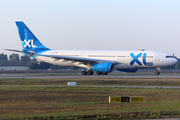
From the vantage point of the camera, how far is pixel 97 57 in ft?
193

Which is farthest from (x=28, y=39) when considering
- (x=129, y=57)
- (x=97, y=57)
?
(x=129, y=57)

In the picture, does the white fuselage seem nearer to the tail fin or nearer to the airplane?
the airplane

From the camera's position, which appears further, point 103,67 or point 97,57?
point 97,57

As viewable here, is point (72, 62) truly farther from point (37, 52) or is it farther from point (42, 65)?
point (42, 65)

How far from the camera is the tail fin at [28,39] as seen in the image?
62.9 meters

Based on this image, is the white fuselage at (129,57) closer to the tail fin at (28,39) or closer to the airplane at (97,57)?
the airplane at (97,57)

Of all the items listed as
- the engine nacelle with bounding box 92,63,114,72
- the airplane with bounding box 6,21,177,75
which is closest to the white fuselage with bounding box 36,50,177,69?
the airplane with bounding box 6,21,177,75

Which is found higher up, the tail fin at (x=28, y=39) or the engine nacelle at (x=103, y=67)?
the tail fin at (x=28, y=39)

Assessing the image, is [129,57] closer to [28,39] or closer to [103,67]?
[103,67]

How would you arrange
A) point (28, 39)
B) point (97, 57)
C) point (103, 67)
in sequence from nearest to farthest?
point (103, 67)
point (97, 57)
point (28, 39)

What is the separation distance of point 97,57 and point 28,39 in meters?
16.9

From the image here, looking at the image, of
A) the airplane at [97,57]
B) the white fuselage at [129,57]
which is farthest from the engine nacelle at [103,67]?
the white fuselage at [129,57]

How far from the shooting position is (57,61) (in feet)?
198

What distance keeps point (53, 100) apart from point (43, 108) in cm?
411
